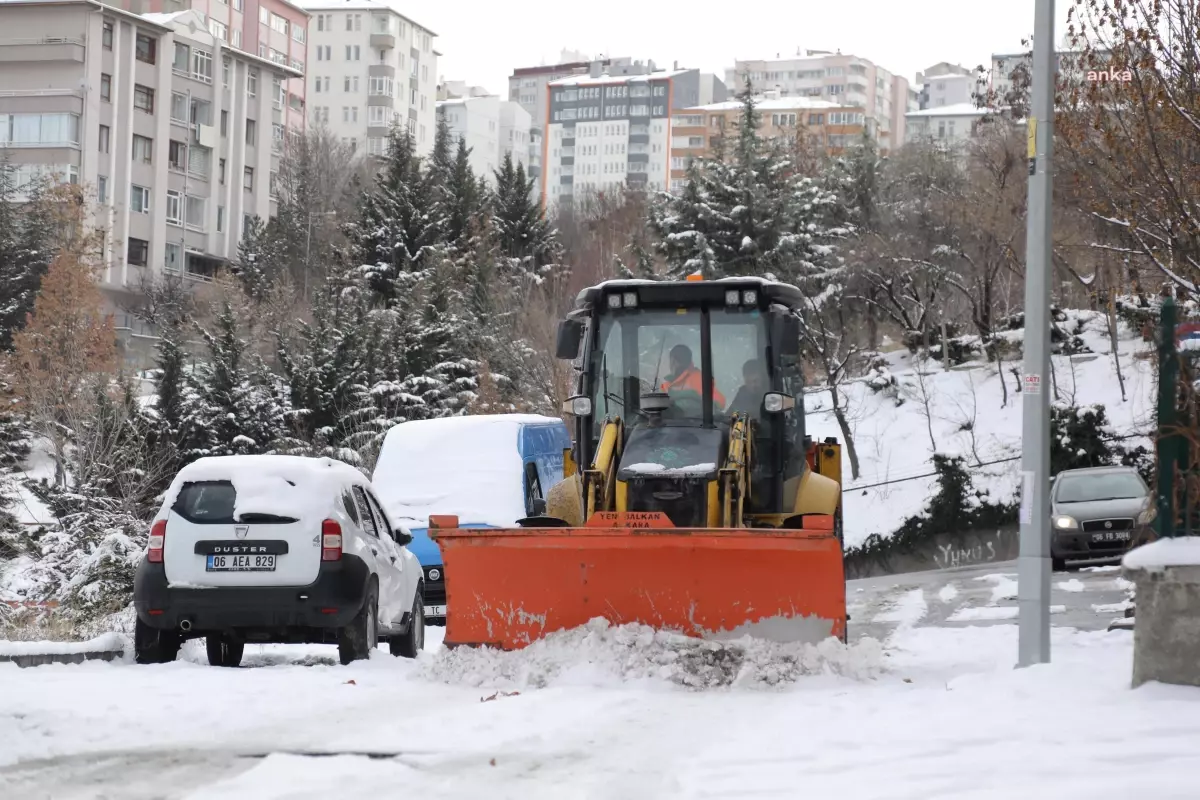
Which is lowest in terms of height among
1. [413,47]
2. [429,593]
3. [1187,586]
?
[429,593]

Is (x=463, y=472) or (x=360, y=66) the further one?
(x=360, y=66)

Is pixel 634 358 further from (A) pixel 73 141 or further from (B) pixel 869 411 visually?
(A) pixel 73 141

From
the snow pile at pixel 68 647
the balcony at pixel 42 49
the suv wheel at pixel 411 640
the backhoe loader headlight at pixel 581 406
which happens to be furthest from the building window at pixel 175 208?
the backhoe loader headlight at pixel 581 406

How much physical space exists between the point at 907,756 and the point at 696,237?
33.0 metres

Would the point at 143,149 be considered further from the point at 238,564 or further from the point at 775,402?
the point at 775,402

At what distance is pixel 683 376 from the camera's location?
12.4m

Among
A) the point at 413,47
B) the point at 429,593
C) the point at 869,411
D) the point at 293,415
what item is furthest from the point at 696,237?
the point at 413,47

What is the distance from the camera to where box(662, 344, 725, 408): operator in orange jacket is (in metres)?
12.3

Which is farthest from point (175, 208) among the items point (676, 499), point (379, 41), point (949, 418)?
point (676, 499)

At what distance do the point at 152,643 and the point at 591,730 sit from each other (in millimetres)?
5113

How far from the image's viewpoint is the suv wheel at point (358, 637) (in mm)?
12109

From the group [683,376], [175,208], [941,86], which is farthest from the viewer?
[941,86]

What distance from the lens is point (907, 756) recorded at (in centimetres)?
712

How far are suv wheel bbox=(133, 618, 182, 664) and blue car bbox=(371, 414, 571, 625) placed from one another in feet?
21.3
